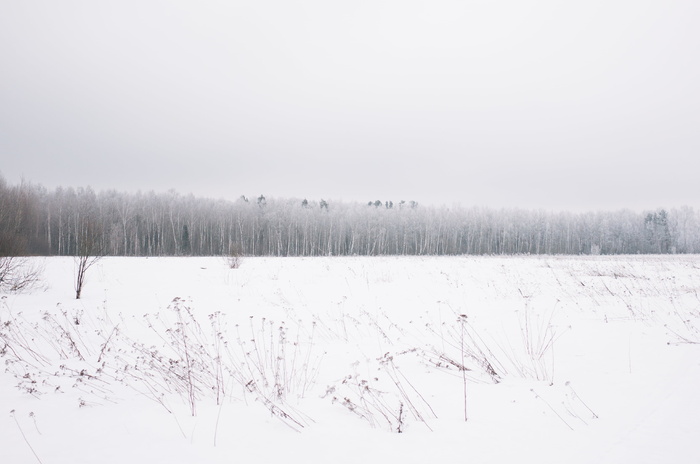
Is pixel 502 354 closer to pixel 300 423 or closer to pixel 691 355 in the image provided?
pixel 691 355

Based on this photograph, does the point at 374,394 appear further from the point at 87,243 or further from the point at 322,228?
the point at 322,228

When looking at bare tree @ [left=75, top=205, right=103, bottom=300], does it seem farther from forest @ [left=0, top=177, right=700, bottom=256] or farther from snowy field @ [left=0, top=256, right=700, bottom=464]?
forest @ [left=0, top=177, right=700, bottom=256]

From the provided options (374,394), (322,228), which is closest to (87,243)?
(374,394)

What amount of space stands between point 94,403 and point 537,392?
5.23m

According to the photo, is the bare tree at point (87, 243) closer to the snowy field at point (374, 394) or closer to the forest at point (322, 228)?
the snowy field at point (374, 394)

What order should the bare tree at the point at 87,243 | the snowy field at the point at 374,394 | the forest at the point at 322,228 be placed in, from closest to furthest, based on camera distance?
1. the snowy field at the point at 374,394
2. the bare tree at the point at 87,243
3. the forest at the point at 322,228

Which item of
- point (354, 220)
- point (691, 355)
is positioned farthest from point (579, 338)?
point (354, 220)

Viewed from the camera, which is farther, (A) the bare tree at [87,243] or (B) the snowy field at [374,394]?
(A) the bare tree at [87,243]

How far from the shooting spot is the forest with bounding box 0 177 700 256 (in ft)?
167

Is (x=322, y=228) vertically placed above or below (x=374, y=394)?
above

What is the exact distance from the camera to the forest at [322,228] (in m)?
50.9

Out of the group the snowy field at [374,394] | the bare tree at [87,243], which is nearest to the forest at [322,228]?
the bare tree at [87,243]

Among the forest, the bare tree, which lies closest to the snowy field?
the bare tree

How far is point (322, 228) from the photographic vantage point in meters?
63.2
